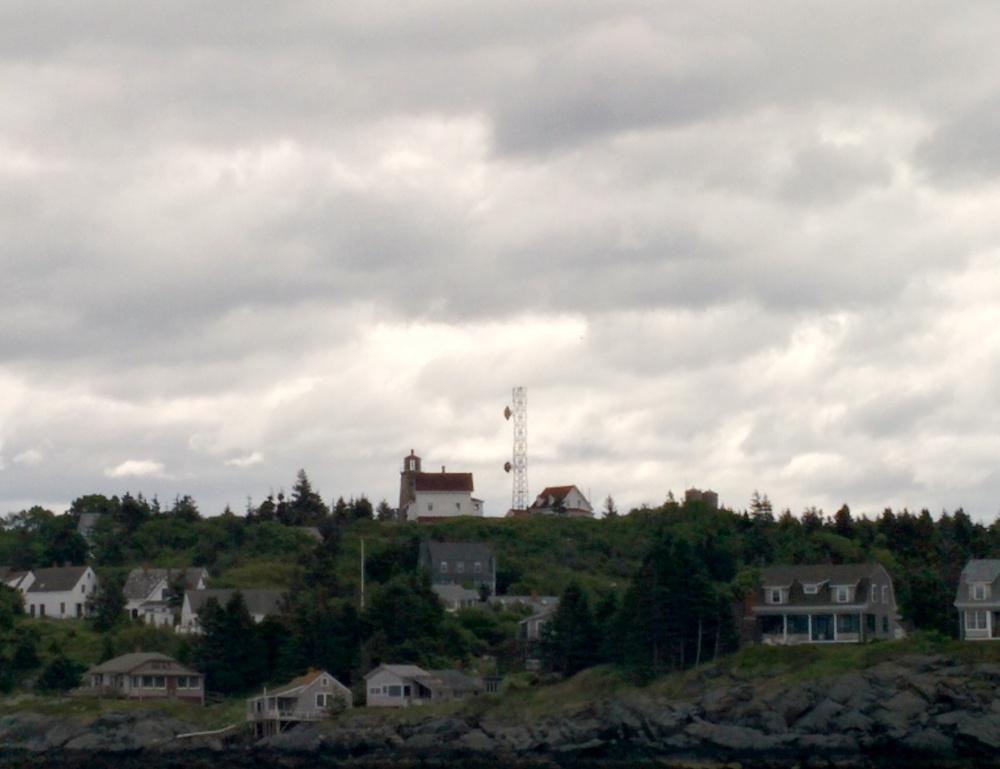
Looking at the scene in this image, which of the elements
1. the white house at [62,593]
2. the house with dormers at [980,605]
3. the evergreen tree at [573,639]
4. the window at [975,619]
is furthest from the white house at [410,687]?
the white house at [62,593]

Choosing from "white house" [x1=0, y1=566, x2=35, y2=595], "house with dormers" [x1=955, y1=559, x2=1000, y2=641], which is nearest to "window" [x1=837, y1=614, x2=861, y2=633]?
"house with dormers" [x1=955, y1=559, x2=1000, y2=641]

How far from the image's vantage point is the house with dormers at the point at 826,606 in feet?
275

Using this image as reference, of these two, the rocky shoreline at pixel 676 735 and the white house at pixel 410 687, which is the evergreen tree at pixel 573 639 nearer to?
the white house at pixel 410 687

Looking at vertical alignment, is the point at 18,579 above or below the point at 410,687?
above

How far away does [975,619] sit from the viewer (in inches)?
3169

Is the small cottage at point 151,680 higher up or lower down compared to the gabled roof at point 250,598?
lower down

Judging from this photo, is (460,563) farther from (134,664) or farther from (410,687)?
(410,687)

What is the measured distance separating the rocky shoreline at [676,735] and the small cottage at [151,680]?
23.2ft

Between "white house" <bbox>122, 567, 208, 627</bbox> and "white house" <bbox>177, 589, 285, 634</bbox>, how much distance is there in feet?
7.14

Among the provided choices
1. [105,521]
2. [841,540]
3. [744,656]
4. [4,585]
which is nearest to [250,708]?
[744,656]

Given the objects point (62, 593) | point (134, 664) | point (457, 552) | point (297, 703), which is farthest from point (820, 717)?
point (62, 593)

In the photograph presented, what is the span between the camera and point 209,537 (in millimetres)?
124500

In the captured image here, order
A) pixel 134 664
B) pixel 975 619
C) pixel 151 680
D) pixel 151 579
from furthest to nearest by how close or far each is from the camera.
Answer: pixel 151 579, pixel 134 664, pixel 151 680, pixel 975 619

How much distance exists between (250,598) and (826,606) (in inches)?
1434
